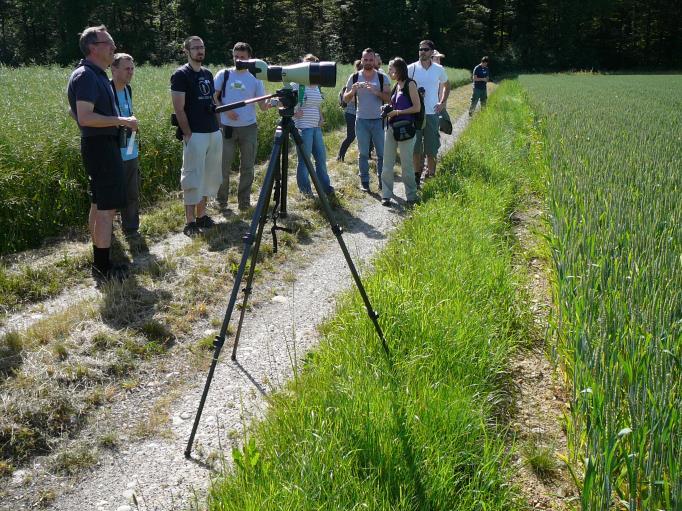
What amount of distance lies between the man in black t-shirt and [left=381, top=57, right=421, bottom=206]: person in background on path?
7.26 ft

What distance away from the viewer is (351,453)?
214 centimetres

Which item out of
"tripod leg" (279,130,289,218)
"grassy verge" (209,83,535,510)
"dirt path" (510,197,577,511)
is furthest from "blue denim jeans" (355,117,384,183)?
"tripod leg" (279,130,289,218)

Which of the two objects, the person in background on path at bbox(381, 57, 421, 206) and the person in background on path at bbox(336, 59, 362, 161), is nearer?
the person in background on path at bbox(381, 57, 421, 206)

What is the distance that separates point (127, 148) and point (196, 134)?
30.4 inches

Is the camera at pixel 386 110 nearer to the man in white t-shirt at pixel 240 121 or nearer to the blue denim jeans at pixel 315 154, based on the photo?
the blue denim jeans at pixel 315 154

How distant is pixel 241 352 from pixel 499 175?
4822mm

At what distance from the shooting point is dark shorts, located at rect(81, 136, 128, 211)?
4.53 meters

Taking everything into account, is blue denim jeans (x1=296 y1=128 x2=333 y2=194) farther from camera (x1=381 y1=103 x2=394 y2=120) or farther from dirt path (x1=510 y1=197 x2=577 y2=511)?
dirt path (x1=510 y1=197 x2=577 y2=511)

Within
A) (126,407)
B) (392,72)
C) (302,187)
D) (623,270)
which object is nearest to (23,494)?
(126,407)

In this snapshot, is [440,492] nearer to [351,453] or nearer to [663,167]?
[351,453]

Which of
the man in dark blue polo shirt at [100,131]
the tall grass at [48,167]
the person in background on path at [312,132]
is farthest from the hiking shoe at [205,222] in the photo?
the person in background on path at [312,132]

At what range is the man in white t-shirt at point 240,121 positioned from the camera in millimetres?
6324

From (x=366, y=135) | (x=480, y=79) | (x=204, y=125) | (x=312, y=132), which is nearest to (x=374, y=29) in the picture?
(x=480, y=79)

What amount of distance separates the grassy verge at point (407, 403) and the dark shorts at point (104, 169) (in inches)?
85.6
